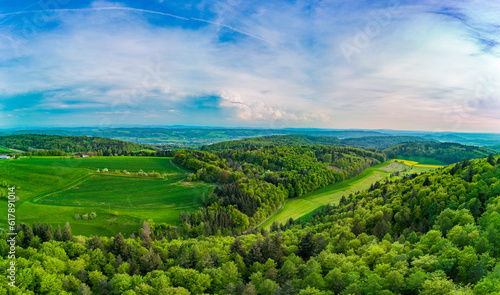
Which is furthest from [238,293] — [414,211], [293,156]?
[293,156]

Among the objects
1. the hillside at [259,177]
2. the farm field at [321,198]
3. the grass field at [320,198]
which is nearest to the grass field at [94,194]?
the hillside at [259,177]

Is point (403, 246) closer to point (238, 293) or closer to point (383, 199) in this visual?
point (238, 293)

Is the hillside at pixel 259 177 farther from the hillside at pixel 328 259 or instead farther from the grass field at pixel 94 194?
the hillside at pixel 328 259

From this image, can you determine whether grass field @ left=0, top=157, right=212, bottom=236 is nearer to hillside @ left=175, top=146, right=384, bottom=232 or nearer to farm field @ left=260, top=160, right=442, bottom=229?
hillside @ left=175, top=146, right=384, bottom=232

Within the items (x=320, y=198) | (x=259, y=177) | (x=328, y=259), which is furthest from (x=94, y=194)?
(x=320, y=198)

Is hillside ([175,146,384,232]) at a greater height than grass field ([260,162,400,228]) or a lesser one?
greater

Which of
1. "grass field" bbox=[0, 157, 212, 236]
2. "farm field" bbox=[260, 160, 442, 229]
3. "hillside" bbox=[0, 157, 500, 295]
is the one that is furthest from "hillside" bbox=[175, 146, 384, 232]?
"hillside" bbox=[0, 157, 500, 295]
